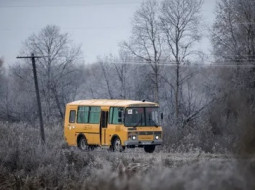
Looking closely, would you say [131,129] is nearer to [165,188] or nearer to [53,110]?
[165,188]

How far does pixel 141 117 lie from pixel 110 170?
64.7 ft

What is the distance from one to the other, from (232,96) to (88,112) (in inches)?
916

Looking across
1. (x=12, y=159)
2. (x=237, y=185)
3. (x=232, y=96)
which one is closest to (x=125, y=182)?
(x=237, y=185)

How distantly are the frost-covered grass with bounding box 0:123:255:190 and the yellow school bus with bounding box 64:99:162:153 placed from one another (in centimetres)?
623

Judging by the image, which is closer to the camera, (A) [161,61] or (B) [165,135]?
(B) [165,135]

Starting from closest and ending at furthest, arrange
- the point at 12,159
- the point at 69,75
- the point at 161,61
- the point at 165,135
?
1. the point at 12,159
2. the point at 165,135
3. the point at 161,61
4. the point at 69,75

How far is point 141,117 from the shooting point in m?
30.8

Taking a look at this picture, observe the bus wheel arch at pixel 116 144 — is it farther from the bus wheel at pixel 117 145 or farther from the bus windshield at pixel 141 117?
the bus windshield at pixel 141 117

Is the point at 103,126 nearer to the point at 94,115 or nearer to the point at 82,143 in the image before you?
the point at 94,115

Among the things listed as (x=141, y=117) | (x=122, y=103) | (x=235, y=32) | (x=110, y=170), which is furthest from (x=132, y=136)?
(x=235, y=32)

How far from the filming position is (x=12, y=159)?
22.7 m

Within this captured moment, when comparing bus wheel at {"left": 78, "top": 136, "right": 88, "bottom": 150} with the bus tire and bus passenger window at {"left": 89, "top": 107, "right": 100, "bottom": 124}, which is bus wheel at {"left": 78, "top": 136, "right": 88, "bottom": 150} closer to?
the bus tire

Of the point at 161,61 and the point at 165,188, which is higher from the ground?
the point at 161,61

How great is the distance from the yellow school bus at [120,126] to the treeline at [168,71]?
2.09 metres
